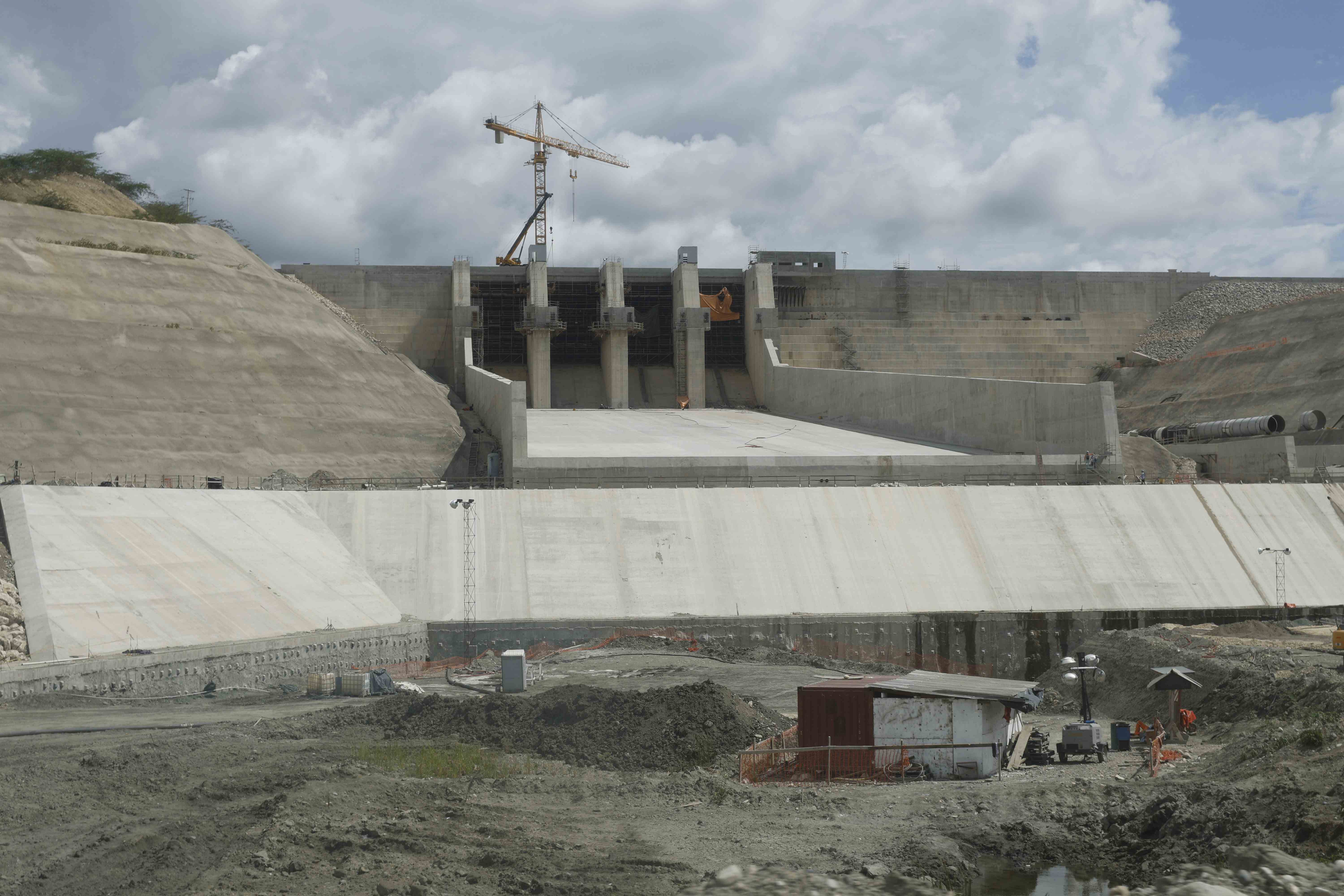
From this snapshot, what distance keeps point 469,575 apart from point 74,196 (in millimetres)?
27224

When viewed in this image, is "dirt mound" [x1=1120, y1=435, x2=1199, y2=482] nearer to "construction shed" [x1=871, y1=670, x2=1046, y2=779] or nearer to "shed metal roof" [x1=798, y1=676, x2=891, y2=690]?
"shed metal roof" [x1=798, y1=676, x2=891, y2=690]

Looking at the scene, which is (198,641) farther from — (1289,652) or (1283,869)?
(1289,652)

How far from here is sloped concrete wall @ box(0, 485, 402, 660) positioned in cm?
2338

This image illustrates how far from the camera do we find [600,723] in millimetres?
19484

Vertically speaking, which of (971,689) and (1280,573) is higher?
(1280,573)

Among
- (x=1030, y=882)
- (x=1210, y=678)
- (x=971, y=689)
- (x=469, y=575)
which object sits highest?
(x=469, y=575)

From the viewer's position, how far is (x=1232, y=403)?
52.8 meters

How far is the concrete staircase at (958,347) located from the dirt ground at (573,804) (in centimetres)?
4080

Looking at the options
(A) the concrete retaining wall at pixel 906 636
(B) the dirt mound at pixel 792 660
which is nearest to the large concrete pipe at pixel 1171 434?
(A) the concrete retaining wall at pixel 906 636

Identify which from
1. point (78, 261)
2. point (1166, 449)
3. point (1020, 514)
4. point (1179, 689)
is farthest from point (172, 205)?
point (1179, 689)

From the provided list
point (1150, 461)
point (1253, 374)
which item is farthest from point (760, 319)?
point (1253, 374)

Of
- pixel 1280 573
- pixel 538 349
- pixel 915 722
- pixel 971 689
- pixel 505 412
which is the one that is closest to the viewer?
pixel 915 722

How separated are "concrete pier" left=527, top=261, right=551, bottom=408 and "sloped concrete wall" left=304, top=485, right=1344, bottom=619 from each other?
22.3 metres

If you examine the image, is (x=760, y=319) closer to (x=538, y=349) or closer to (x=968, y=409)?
(x=538, y=349)
